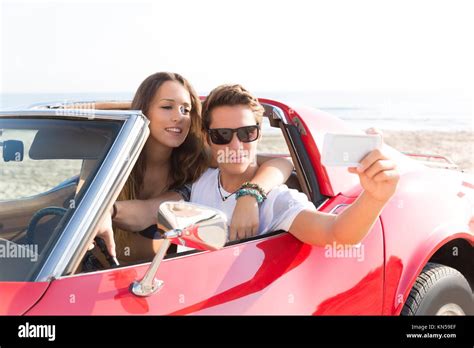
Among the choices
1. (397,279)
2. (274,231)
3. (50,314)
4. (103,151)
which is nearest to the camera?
(50,314)

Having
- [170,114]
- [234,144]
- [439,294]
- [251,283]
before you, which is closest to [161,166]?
[170,114]

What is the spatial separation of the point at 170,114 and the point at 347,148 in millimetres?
1098

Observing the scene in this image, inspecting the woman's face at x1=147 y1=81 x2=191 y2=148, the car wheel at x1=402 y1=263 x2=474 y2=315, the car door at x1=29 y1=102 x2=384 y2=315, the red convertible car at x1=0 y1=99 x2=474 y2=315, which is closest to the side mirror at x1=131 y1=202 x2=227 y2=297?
the red convertible car at x1=0 y1=99 x2=474 y2=315

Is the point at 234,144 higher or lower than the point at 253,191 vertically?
higher

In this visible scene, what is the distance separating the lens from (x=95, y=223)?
194 cm

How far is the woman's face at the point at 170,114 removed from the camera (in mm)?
2775

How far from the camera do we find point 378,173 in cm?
204

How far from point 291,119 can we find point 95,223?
134cm

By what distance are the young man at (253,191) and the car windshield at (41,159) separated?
0.54 m

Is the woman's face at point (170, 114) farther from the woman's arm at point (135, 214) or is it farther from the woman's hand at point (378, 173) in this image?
the woman's hand at point (378, 173)

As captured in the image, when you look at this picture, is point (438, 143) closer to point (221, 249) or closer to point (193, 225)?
point (221, 249)

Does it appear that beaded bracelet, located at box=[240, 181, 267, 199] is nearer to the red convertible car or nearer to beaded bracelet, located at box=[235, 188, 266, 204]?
beaded bracelet, located at box=[235, 188, 266, 204]
